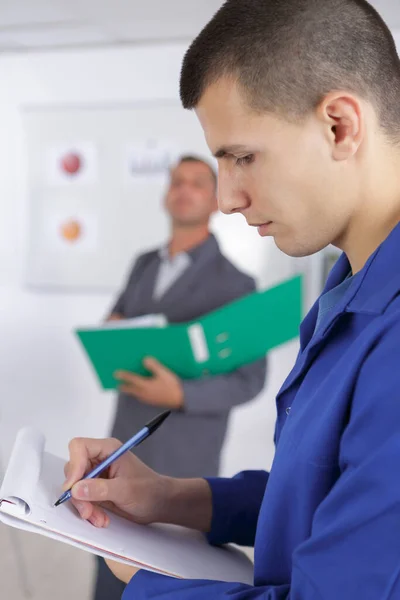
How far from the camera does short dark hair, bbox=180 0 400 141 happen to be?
709 millimetres

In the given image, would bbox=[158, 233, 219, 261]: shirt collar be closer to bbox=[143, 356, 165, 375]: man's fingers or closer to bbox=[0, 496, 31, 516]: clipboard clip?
bbox=[143, 356, 165, 375]: man's fingers

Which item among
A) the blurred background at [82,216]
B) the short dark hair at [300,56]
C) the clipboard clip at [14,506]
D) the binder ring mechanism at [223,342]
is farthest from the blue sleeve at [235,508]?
the blurred background at [82,216]

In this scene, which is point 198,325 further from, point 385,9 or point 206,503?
point 385,9

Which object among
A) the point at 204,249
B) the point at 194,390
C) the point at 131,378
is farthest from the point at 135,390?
the point at 204,249

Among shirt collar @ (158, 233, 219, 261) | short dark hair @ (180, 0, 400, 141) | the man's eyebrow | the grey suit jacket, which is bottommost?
the grey suit jacket

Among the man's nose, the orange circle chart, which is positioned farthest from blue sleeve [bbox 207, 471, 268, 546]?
the orange circle chart

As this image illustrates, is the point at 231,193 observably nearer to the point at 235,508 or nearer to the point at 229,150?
the point at 229,150

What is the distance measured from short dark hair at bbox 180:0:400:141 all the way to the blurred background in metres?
2.57

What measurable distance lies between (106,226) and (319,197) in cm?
291

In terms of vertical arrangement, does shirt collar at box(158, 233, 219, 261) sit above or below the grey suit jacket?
above

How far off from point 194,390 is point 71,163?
1752 mm

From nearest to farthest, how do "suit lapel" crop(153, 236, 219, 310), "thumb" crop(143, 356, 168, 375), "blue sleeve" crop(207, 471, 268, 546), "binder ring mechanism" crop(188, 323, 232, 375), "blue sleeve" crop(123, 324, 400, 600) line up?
1. "blue sleeve" crop(123, 324, 400, 600)
2. "blue sleeve" crop(207, 471, 268, 546)
3. "binder ring mechanism" crop(188, 323, 232, 375)
4. "thumb" crop(143, 356, 168, 375)
5. "suit lapel" crop(153, 236, 219, 310)

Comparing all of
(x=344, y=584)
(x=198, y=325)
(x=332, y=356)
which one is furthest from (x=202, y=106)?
(x=198, y=325)

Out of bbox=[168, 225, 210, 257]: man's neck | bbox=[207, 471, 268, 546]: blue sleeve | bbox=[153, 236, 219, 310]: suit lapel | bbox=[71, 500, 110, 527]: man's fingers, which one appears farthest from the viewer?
bbox=[168, 225, 210, 257]: man's neck
